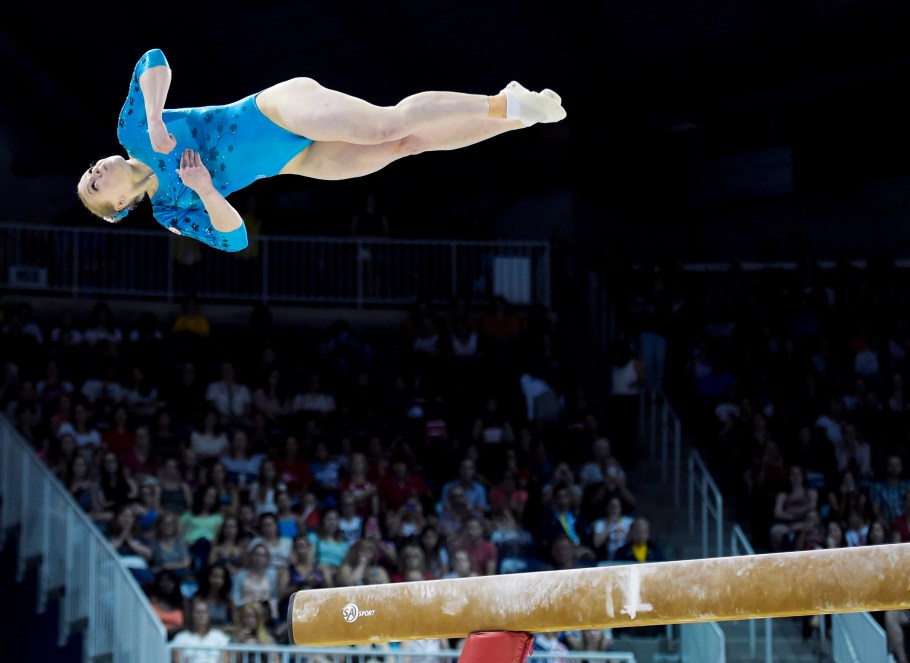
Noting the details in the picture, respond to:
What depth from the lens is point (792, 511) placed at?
11742mm

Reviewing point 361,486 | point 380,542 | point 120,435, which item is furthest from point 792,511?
point 120,435

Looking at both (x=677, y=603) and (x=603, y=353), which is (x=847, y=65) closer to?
(x=603, y=353)

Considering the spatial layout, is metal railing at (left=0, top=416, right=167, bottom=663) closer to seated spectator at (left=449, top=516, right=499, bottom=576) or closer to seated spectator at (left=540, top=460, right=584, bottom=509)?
seated spectator at (left=449, top=516, right=499, bottom=576)

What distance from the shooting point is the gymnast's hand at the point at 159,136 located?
535 centimetres

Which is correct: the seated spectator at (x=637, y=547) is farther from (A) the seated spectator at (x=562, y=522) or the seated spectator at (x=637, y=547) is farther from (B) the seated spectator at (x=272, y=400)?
(B) the seated spectator at (x=272, y=400)

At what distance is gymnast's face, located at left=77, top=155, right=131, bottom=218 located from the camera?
564 centimetres

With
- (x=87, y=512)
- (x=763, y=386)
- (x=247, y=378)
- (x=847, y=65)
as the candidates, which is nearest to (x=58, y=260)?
(x=247, y=378)

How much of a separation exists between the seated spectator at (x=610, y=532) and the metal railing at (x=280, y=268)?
4622 millimetres

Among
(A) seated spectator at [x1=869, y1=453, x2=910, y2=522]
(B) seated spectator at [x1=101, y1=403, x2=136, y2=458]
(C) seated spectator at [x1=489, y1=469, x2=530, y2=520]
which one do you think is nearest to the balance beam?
(C) seated spectator at [x1=489, y1=469, x2=530, y2=520]

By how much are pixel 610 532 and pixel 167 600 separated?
3.52 m

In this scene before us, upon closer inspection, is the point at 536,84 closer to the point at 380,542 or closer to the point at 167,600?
the point at 380,542

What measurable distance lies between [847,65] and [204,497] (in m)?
8.31

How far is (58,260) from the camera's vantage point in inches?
602

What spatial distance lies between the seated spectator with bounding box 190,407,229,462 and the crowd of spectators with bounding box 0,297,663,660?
0.01m
